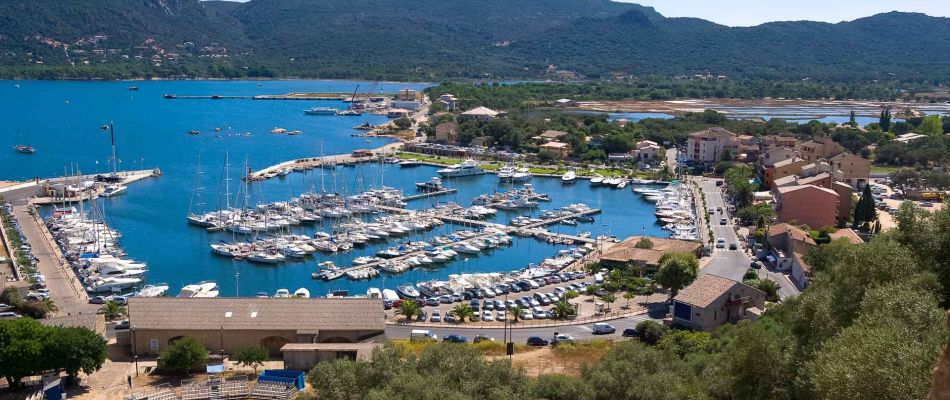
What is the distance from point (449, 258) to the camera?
29172 mm

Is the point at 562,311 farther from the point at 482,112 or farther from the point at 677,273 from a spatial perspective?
the point at 482,112

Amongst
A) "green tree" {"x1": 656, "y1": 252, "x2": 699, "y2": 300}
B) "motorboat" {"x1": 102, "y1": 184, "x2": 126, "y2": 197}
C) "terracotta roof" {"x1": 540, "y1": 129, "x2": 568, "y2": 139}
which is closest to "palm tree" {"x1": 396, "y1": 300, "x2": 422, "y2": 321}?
"green tree" {"x1": 656, "y1": 252, "x2": 699, "y2": 300}

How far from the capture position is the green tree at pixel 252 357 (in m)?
16.3

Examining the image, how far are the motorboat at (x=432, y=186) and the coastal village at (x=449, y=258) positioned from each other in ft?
0.51

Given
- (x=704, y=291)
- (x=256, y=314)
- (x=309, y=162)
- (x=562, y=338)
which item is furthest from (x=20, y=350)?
(x=309, y=162)

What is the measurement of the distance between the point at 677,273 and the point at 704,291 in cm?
191

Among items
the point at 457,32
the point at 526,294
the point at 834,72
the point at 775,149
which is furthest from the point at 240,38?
the point at 526,294

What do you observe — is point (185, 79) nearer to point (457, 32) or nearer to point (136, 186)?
point (457, 32)

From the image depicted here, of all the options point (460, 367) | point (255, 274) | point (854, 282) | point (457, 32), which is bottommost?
point (255, 274)

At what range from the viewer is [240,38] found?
163 meters

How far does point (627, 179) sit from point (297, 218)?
19301 millimetres

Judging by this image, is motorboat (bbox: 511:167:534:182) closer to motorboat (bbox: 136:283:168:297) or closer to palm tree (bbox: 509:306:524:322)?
motorboat (bbox: 136:283:168:297)

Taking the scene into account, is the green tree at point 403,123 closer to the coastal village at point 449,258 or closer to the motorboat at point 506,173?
the coastal village at point 449,258

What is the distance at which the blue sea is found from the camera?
28344 mm
